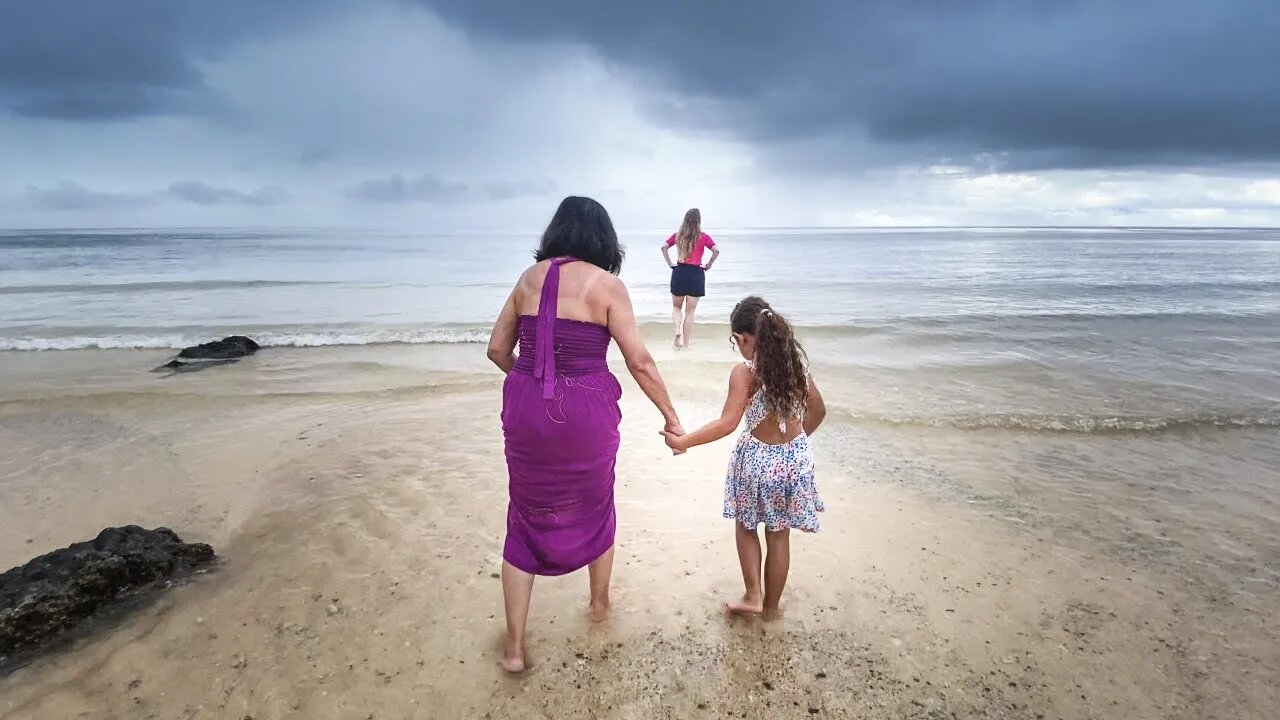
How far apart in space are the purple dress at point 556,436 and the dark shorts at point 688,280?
849 centimetres

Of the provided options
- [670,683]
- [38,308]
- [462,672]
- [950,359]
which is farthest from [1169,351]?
[38,308]

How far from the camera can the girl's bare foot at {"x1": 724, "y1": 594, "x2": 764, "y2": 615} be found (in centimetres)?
357

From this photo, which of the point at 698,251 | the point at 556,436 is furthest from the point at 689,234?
the point at 556,436

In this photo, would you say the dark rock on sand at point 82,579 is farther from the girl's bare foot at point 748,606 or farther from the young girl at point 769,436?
the girl's bare foot at point 748,606

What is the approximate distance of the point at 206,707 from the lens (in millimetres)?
2896

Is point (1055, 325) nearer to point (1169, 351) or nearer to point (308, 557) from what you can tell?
point (1169, 351)

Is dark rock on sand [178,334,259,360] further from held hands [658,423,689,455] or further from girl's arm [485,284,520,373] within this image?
held hands [658,423,689,455]

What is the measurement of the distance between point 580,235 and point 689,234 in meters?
8.42

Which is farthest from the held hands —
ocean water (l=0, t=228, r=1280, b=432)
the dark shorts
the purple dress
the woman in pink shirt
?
the dark shorts

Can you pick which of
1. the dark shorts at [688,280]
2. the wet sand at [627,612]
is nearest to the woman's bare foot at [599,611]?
the wet sand at [627,612]

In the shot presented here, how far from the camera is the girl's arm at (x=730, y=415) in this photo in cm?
320

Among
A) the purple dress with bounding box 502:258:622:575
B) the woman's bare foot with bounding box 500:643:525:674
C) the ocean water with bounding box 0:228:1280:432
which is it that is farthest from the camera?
the ocean water with bounding box 0:228:1280:432

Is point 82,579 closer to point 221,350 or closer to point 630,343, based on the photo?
point 630,343

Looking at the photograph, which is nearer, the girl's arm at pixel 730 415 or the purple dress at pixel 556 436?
the purple dress at pixel 556 436
